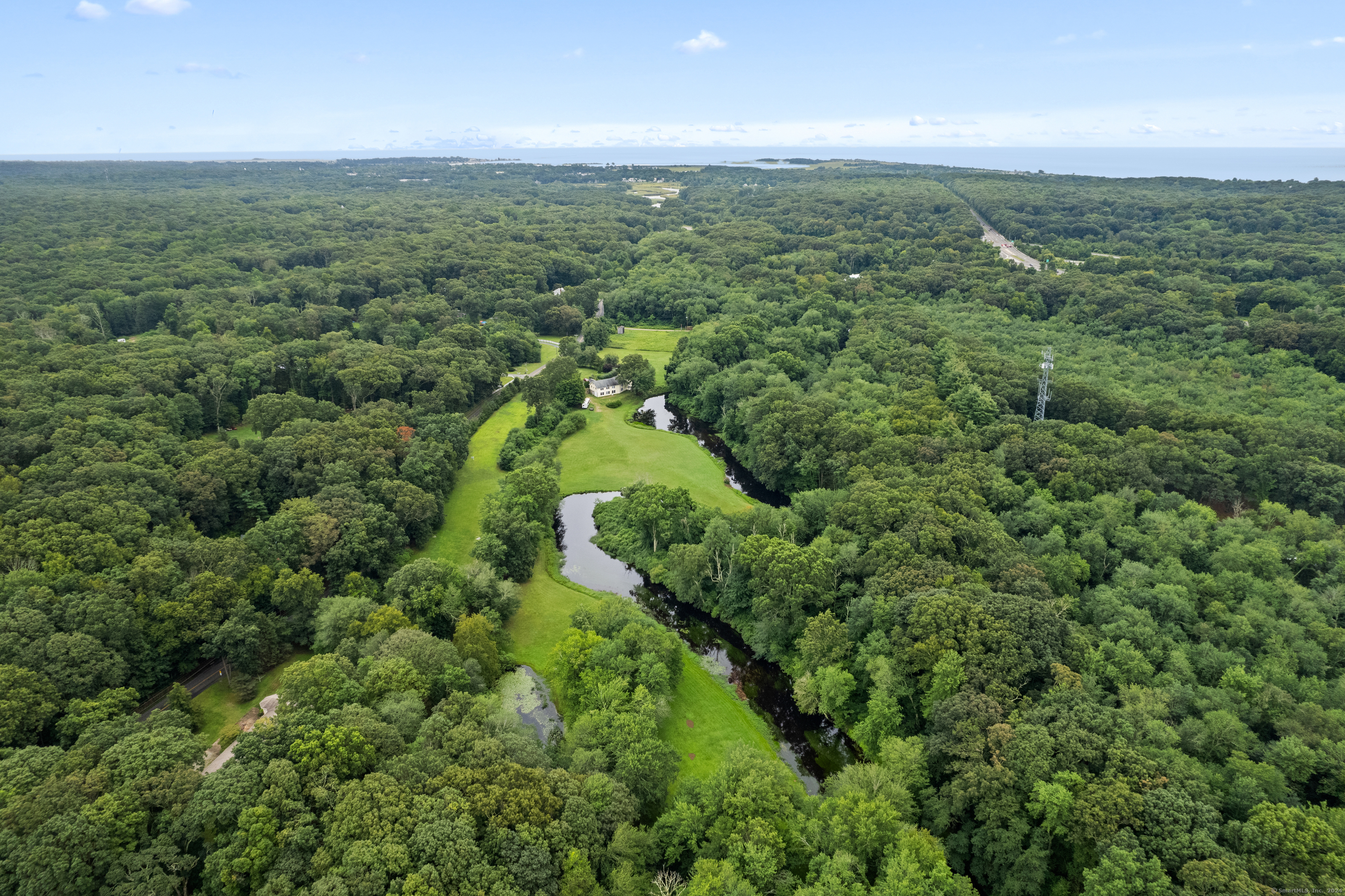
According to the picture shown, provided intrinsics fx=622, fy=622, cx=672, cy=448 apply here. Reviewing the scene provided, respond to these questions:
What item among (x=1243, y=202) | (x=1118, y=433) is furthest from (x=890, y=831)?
(x=1243, y=202)

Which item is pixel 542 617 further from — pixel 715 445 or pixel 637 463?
pixel 715 445

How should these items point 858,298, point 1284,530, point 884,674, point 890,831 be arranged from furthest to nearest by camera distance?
point 858,298 → point 1284,530 → point 884,674 → point 890,831

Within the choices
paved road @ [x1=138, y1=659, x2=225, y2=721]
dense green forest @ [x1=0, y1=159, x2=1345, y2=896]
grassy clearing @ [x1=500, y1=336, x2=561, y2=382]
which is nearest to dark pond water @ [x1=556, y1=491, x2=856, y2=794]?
dense green forest @ [x1=0, y1=159, x2=1345, y2=896]

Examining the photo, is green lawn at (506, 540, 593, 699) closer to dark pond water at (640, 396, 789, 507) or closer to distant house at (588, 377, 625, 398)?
dark pond water at (640, 396, 789, 507)

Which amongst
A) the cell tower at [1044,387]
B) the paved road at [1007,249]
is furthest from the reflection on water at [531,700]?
the paved road at [1007,249]

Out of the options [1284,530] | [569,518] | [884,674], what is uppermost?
[1284,530]

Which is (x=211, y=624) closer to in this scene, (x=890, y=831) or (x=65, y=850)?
(x=65, y=850)
